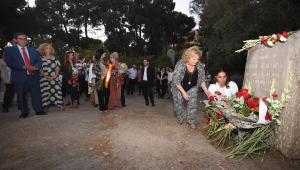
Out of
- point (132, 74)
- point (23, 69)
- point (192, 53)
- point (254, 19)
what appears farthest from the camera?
point (132, 74)

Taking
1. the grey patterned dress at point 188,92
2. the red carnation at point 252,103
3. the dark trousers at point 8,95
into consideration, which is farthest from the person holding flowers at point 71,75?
the red carnation at point 252,103

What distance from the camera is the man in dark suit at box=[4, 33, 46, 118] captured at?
744 cm

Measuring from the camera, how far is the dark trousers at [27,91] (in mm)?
7473

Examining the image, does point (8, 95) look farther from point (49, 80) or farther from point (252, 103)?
point (252, 103)

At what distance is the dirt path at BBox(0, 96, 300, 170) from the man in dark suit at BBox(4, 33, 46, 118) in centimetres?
76

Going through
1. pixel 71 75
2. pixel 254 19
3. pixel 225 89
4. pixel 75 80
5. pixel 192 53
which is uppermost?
pixel 254 19

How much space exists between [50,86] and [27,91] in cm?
95

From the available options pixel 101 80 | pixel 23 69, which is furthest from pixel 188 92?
pixel 23 69

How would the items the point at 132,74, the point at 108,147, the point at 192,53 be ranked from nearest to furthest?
1. the point at 108,147
2. the point at 192,53
3. the point at 132,74

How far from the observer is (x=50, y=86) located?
28.4 ft

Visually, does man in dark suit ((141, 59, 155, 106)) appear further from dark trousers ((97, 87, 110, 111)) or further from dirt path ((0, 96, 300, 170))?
dirt path ((0, 96, 300, 170))

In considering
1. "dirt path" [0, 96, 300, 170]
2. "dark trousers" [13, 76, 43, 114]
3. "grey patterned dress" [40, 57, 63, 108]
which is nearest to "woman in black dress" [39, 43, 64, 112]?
"grey patterned dress" [40, 57, 63, 108]

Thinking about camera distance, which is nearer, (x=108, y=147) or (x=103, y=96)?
(x=108, y=147)

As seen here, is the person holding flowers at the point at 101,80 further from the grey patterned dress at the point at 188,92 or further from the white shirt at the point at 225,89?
the white shirt at the point at 225,89
